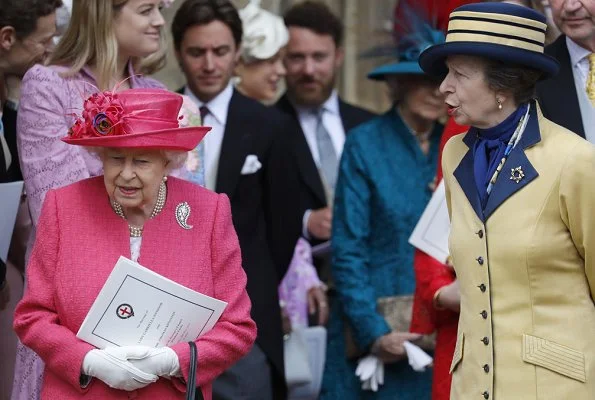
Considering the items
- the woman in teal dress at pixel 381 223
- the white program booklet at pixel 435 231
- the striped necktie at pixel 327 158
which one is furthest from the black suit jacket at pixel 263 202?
the striped necktie at pixel 327 158

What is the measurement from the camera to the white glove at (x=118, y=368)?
14.3ft

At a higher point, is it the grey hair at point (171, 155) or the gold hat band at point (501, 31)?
the gold hat band at point (501, 31)

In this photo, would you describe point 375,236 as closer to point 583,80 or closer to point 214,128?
point 214,128

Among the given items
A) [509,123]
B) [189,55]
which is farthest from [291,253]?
[509,123]

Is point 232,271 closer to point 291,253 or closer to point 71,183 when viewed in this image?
point 71,183

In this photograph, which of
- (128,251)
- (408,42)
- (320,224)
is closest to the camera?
(128,251)

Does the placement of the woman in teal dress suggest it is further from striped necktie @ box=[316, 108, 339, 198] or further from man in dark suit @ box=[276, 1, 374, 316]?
striped necktie @ box=[316, 108, 339, 198]

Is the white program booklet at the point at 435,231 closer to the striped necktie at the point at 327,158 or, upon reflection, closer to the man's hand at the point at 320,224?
the man's hand at the point at 320,224

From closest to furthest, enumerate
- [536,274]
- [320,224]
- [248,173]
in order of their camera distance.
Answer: [536,274] → [248,173] → [320,224]

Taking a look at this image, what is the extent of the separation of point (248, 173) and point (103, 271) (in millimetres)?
1815

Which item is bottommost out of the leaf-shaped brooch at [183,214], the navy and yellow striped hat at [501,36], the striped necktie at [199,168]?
the striped necktie at [199,168]

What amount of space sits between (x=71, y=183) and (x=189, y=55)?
75.9 inches

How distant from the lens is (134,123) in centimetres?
452

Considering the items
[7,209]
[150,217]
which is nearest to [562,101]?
[150,217]
